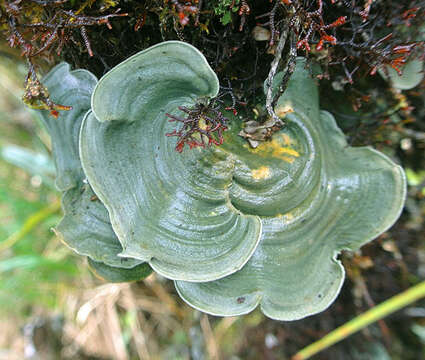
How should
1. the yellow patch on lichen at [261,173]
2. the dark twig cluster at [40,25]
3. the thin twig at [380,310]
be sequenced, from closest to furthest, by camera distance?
the dark twig cluster at [40,25]
the yellow patch on lichen at [261,173]
the thin twig at [380,310]

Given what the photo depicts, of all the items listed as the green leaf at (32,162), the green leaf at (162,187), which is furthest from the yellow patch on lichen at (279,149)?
the green leaf at (32,162)

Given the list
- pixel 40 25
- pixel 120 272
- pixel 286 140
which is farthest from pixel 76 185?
pixel 286 140

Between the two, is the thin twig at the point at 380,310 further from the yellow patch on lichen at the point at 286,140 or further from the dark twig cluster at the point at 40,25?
the dark twig cluster at the point at 40,25

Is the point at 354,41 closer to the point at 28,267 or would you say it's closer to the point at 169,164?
the point at 169,164

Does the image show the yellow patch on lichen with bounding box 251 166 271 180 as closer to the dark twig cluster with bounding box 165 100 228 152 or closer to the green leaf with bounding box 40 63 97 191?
the dark twig cluster with bounding box 165 100 228 152

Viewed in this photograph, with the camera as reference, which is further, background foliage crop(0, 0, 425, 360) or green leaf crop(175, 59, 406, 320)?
background foliage crop(0, 0, 425, 360)

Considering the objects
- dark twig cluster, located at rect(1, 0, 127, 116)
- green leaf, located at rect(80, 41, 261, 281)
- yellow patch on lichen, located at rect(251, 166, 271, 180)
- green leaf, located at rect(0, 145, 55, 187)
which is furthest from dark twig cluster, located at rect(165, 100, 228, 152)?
green leaf, located at rect(0, 145, 55, 187)

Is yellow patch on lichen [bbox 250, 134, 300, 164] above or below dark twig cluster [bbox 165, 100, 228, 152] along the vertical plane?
below
